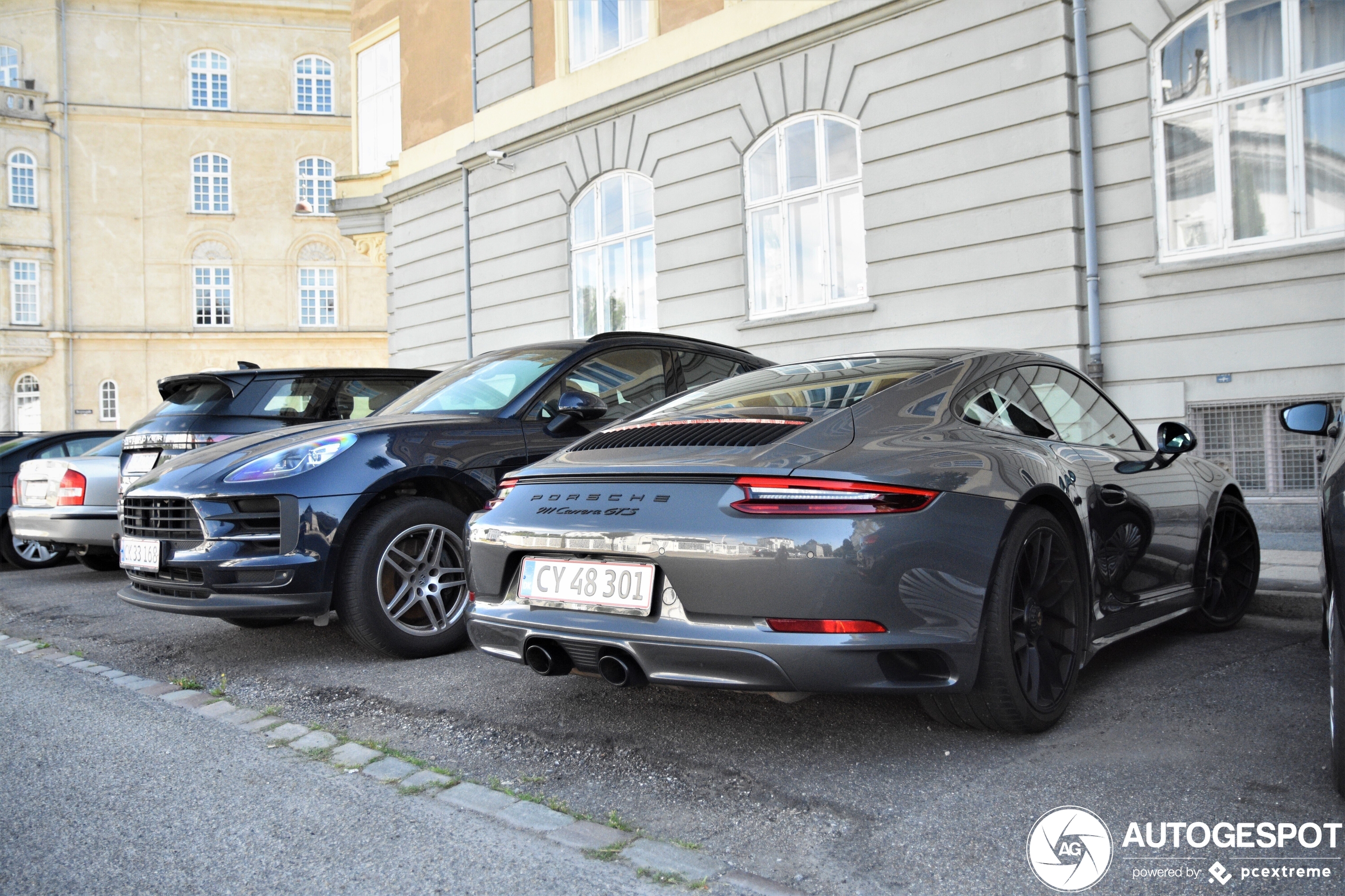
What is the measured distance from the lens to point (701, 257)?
42.2 ft

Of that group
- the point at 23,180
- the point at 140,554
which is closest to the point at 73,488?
the point at 140,554

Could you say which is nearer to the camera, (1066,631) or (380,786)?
(380,786)

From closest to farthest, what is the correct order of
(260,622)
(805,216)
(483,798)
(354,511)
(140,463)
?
(483,798)
(354,511)
(260,622)
(140,463)
(805,216)

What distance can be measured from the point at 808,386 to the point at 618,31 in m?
11.9

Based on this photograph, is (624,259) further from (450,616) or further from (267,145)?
(267,145)

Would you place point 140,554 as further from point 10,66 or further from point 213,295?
point 10,66

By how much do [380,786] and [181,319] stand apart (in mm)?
41808

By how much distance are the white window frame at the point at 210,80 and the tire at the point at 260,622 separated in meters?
40.8

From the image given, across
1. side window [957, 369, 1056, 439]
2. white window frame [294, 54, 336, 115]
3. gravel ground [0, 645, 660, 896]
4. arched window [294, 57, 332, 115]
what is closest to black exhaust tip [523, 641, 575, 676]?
gravel ground [0, 645, 660, 896]

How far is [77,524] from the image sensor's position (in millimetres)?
8102

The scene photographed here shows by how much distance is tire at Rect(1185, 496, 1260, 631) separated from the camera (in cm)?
480

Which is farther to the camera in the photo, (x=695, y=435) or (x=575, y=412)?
(x=575, y=412)

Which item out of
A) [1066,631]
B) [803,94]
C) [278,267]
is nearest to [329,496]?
[1066,631]

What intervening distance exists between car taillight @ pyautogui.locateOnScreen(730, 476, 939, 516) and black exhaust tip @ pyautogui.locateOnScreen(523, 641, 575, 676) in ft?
2.47
